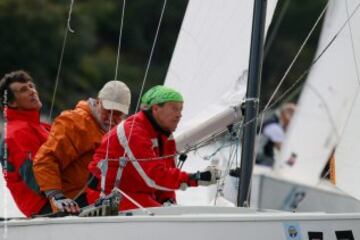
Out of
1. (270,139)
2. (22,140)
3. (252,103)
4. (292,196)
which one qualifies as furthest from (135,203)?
(270,139)

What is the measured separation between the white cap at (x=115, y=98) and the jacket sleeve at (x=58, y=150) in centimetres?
15

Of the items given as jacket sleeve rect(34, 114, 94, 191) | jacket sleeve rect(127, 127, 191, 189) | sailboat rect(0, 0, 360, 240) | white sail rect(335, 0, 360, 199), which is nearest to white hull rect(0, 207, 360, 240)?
sailboat rect(0, 0, 360, 240)

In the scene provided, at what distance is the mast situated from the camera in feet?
14.9

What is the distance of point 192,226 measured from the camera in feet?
12.8

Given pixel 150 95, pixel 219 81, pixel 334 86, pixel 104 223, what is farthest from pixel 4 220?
Result: pixel 334 86

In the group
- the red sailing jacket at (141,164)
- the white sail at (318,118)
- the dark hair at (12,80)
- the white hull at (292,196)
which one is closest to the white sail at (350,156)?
the red sailing jacket at (141,164)

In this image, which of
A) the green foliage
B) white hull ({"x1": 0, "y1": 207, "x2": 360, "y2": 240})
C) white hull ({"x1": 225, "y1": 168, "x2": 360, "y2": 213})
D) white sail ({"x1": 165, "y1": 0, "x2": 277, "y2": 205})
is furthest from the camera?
the green foliage

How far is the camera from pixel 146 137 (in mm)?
4445

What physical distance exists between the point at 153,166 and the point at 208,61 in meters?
1.39

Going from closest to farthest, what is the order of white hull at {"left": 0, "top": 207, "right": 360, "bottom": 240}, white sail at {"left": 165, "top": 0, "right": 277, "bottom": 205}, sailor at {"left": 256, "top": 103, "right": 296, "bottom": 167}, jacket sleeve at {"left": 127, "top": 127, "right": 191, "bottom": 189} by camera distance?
white hull at {"left": 0, "top": 207, "right": 360, "bottom": 240} → jacket sleeve at {"left": 127, "top": 127, "right": 191, "bottom": 189} → white sail at {"left": 165, "top": 0, "right": 277, "bottom": 205} → sailor at {"left": 256, "top": 103, "right": 296, "bottom": 167}

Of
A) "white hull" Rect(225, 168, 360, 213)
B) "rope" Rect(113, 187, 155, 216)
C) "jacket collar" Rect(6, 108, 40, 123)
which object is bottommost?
"white hull" Rect(225, 168, 360, 213)

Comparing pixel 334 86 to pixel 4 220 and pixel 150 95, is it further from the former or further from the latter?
pixel 4 220

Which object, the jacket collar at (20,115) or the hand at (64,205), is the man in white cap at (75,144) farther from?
the jacket collar at (20,115)

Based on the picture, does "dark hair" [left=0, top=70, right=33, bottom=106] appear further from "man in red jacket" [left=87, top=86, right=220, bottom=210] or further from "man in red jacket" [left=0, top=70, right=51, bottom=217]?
"man in red jacket" [left=87, top=86, right=220, bottom=210]
